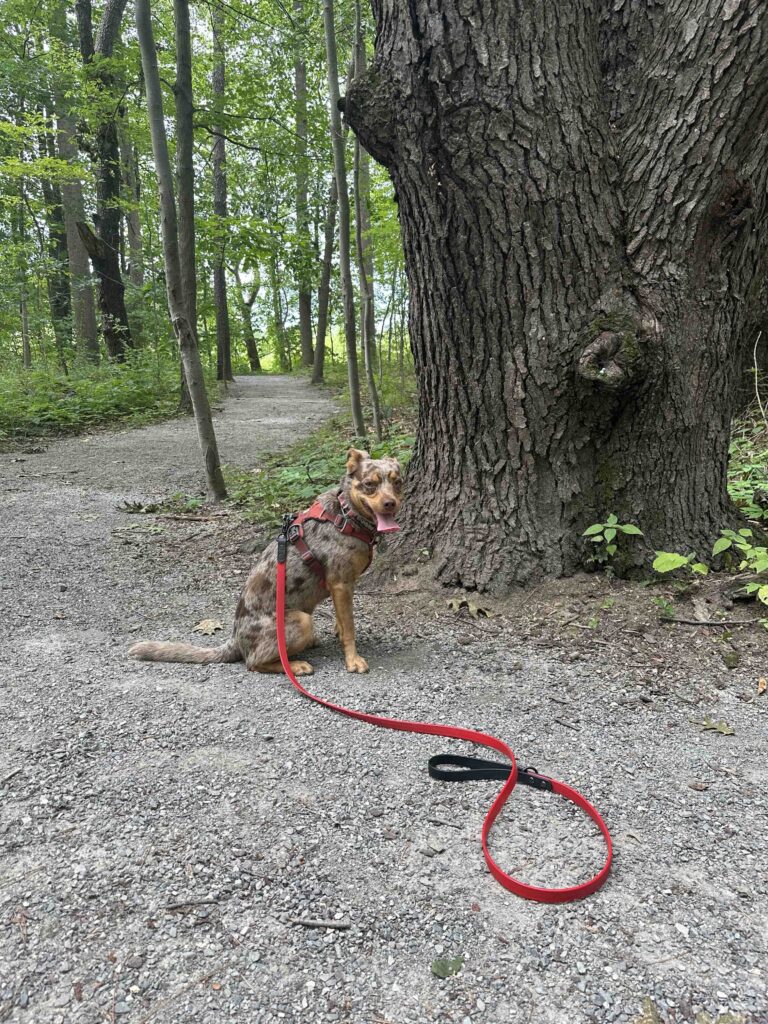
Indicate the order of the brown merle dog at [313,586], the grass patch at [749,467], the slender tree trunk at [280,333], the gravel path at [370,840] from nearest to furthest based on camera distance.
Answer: the gravel path at [370,840] < the brown merle dog at [313,586] < the grass patch at [749,467] < the slender tree trunk at [280,333]

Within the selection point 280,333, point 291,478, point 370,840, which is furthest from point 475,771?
point 280,333

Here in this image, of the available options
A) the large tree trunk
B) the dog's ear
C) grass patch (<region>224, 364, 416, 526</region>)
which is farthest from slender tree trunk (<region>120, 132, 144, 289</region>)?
the dog's ear

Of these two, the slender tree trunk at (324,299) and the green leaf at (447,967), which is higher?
the slender tree trunk at (324,299)

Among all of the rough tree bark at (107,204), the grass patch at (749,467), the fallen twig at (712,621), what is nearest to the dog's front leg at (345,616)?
the fallen twig at (712,621)

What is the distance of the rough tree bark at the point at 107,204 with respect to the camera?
49.2 feet

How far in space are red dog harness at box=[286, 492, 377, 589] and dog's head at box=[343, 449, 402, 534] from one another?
0.08 metres

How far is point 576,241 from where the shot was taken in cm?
381

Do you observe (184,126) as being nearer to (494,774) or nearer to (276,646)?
(276,646)

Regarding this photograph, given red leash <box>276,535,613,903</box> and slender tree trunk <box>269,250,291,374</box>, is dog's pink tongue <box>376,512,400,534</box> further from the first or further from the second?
slender tree trunk <box>269,250,291,374</box>

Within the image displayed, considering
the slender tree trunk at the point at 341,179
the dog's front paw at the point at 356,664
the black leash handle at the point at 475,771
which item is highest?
the slender tree trunk at the point at 341,179

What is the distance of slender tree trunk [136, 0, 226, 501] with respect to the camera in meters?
6.56

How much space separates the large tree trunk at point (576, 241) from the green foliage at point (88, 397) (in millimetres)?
10736

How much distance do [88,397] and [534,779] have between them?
566 inches

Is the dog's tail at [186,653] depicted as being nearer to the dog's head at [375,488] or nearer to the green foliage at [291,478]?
the dog's head at [375,488]
